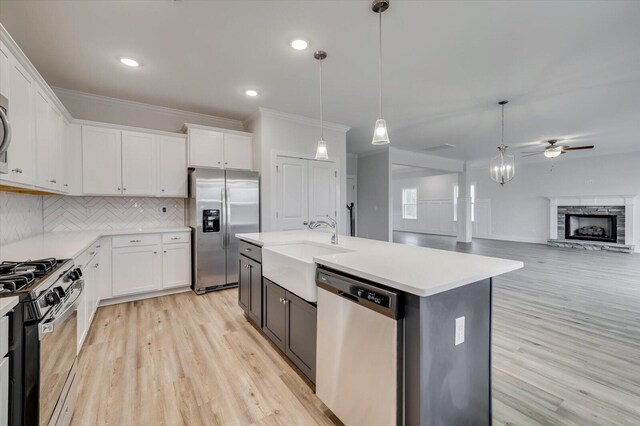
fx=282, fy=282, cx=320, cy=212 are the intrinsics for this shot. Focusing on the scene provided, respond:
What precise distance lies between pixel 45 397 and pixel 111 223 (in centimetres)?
320

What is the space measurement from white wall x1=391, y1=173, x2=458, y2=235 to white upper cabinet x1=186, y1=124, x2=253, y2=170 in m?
8.51

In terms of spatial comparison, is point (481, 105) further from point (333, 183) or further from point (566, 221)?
point (566, 221)

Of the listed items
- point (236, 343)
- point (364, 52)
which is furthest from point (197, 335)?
point (364, 52)

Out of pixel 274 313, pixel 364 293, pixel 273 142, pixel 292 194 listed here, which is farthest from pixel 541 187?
pixel 364 293

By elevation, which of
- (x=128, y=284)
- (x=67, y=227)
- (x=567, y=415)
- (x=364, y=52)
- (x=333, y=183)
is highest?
(x=364, y=52)

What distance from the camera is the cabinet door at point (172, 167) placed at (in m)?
3.98

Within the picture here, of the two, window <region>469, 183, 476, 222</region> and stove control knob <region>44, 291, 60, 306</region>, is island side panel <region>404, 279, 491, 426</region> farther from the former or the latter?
window <region>469, 183, 476, 222</region>

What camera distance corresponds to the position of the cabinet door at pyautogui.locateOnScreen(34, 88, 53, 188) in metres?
2.38

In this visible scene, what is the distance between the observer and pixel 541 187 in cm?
885

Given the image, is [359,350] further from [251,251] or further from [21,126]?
[21,126]

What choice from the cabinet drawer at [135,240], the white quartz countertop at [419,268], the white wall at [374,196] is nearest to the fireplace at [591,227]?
the white wall at [374,196]

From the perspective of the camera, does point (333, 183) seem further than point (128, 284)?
Yes

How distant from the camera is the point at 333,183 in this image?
5.14 meters

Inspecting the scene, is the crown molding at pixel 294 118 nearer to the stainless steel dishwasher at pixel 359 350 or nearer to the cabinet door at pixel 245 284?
the cabinet door at pixel 245 284
